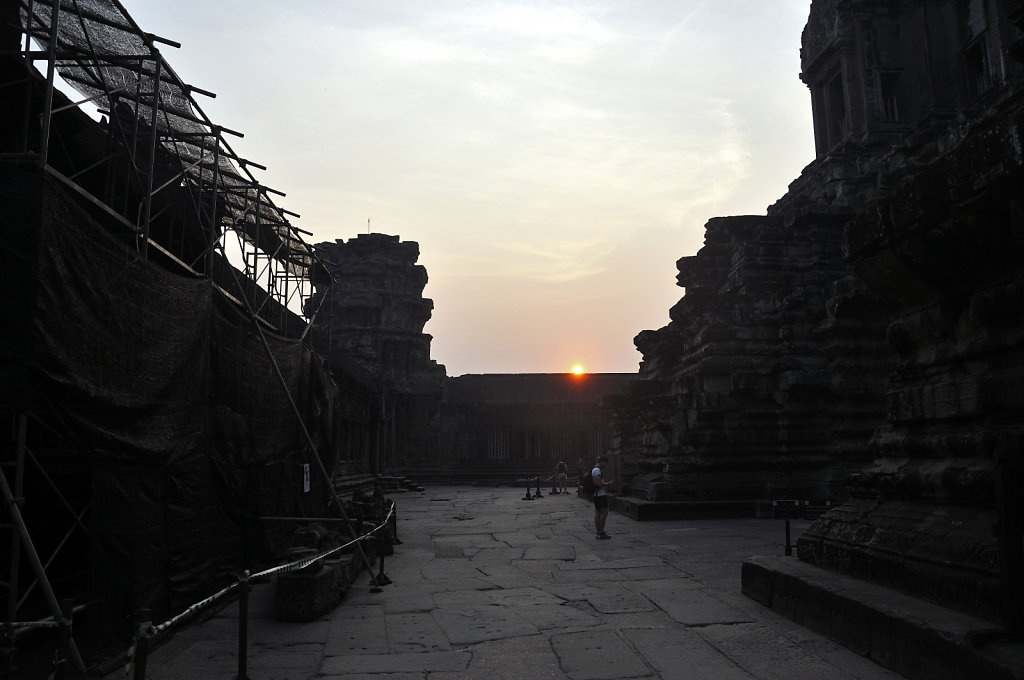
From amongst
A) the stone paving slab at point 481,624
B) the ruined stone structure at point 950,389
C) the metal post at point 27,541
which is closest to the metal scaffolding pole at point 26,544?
the metal post at point 27,541

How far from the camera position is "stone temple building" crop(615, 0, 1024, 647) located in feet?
13.3

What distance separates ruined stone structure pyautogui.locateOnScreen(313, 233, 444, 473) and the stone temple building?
1606cm

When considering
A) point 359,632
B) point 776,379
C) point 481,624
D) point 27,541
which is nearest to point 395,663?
point 359,632

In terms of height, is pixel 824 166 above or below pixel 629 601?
above

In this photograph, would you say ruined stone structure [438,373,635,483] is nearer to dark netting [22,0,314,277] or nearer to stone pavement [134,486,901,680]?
dark netting [22,0,314,277]

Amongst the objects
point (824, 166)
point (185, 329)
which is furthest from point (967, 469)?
point (824, 166)

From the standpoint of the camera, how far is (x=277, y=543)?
8875 millimetres

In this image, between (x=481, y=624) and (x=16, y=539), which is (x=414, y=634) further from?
(x=16, y=539)

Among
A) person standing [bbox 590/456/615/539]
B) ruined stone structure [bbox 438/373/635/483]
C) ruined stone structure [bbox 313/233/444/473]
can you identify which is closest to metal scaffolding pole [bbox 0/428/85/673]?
person standing [bbox 590/456/615/539]

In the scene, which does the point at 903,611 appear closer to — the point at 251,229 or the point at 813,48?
the point at 251,229

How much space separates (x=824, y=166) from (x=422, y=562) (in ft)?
58.9

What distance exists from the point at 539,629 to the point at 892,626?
2.40m

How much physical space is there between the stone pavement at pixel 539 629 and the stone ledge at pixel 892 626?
0.39 ft

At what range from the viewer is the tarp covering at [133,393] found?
445cm
